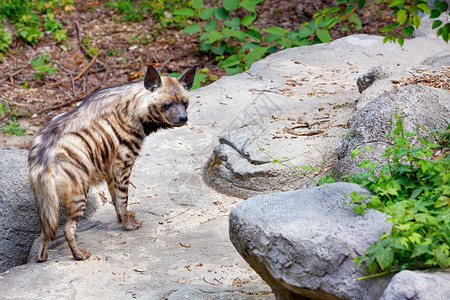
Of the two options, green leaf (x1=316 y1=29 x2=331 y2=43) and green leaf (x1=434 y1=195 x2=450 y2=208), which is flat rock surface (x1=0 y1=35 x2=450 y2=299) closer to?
green leaf (x1=316 y1=29 x2=331 y2=43)

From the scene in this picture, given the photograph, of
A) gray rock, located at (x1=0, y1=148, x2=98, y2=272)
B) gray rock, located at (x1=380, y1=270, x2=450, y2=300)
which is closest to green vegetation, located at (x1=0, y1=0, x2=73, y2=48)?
gray rock, located at (x1=0, y1=148, x2=98, y2=272)

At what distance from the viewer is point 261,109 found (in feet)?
22.6

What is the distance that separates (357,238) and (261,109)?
4.07 m


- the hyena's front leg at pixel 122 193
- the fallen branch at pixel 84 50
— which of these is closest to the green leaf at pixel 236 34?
the fallen branch at pixel 84 50

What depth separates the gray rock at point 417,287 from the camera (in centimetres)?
250

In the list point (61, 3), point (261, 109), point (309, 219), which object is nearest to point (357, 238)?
point (309, 219)

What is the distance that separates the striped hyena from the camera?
4676 mm

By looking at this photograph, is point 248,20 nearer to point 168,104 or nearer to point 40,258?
point 168,104

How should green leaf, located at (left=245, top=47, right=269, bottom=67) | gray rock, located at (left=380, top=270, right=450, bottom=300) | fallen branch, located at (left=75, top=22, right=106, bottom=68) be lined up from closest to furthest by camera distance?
gray rock, located at (left=380, top=270, right=450, bottom=300) < green leaf, located at (left=245, top=47, right=269, bottom=67) < fallen branch, located at (left=75, top=22, right=106, bottom=68)

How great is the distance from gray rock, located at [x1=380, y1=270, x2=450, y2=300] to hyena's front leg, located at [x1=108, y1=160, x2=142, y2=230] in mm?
→ 3188

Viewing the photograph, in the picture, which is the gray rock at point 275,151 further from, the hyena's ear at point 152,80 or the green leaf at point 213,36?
the green leaf at point 213,36

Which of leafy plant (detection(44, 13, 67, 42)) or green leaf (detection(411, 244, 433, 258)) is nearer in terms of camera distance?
green leaf (detection(411, 244, 433, 258))

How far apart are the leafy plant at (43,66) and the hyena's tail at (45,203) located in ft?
18.0

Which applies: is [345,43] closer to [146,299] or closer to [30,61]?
[30,61]
